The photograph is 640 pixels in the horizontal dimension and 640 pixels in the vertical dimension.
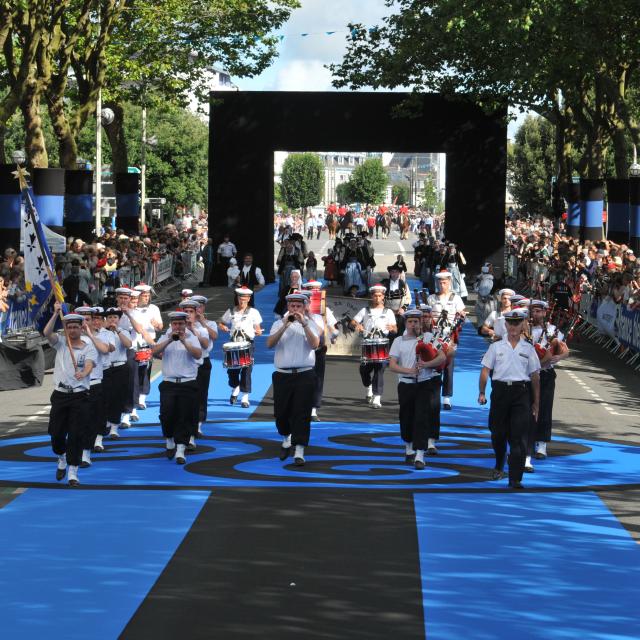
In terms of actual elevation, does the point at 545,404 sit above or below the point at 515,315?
below

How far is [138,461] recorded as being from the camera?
54.0 ft

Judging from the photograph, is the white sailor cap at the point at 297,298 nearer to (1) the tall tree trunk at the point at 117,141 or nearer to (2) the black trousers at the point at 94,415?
(2) the black trousers at the point at 94,415

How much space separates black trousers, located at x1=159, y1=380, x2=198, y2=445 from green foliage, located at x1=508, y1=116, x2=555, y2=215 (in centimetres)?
7692

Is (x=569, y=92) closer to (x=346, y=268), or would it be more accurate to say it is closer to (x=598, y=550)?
(x=346, y=268)

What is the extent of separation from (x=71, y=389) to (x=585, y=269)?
22000 mm

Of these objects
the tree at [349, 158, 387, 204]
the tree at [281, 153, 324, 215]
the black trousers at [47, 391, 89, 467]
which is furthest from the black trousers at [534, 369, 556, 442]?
the tree at [349, 158, 387, 204]

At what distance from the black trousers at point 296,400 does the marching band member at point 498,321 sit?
2709 mm

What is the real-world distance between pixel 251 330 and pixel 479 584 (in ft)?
28.8

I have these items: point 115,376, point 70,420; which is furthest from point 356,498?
point 115,376

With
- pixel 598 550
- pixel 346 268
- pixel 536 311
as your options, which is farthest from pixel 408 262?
pixel 598 550

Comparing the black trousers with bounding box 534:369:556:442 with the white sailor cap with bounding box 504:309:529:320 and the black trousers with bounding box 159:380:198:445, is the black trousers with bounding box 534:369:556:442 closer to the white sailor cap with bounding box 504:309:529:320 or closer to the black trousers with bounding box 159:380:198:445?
the white sailor cap with bounding box 504:309:529:320

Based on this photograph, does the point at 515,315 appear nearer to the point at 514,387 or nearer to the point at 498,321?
the point at 514,387

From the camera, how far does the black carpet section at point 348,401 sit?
2022 cm

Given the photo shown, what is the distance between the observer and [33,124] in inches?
1314
